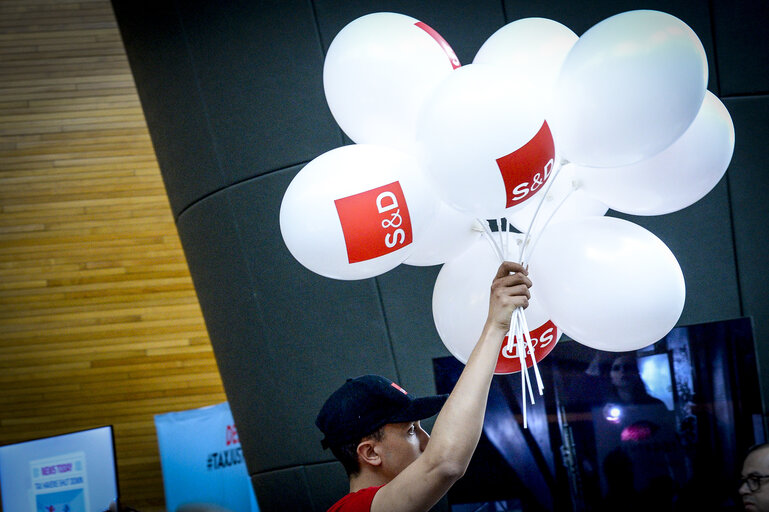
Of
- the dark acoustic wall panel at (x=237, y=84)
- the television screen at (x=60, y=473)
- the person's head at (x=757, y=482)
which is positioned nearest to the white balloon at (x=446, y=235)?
the person's head at (x=757, y=482)

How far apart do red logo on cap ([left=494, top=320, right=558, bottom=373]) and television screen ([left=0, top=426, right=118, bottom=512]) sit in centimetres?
440

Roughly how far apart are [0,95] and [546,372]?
15.5 ft

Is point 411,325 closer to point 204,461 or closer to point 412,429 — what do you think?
point 412,429

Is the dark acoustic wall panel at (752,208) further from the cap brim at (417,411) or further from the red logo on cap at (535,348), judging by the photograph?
the cap brim at (417,411)

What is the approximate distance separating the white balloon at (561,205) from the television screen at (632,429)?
1.73 m

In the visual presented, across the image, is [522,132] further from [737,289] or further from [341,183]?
[737,289]

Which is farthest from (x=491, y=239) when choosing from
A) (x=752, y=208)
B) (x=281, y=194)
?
(x=752, y=208)

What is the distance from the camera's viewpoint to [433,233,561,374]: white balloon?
1593mm

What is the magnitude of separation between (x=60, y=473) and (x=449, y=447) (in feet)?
16.1

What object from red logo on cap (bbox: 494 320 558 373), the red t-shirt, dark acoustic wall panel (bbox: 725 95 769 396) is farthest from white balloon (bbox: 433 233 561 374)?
dark acoustic wall panel (bbox: 725 95 769 396)

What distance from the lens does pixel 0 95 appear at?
5.59 metres

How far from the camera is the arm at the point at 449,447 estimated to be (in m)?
1.15

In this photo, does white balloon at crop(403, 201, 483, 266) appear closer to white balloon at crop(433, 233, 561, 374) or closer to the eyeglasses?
white balloon at crop(433, 233, 561, 374)

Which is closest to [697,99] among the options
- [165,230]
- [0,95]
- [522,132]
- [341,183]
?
[522,132]
